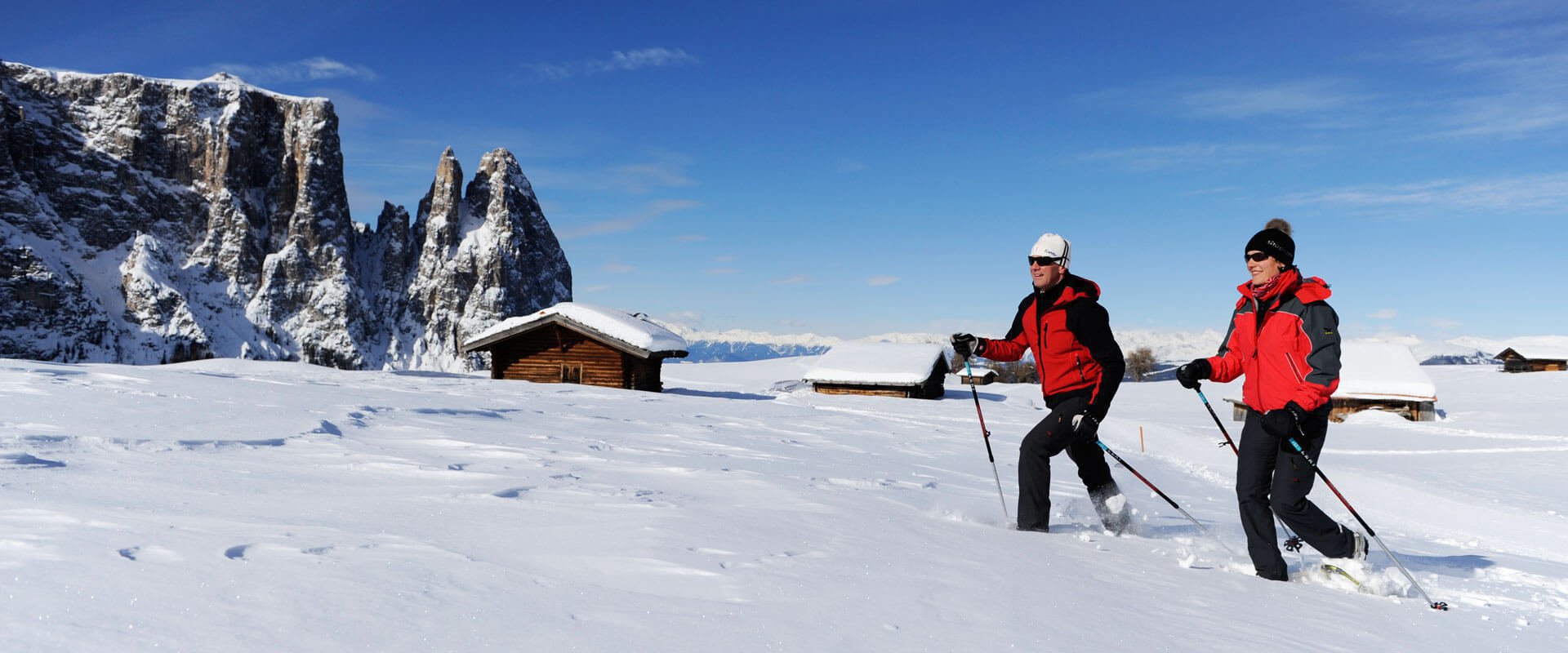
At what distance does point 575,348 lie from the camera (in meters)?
24.4

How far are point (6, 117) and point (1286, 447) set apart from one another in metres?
184

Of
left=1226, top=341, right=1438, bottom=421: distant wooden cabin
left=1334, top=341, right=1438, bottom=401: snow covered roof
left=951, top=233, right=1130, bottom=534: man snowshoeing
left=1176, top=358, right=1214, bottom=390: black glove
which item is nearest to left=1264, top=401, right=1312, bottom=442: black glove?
left=1176, top=358, right=1214, bottom=390: black glove

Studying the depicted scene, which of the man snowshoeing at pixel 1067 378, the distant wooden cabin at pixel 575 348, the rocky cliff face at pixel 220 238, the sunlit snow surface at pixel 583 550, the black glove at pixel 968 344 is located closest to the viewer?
the sunlit snow surface at pixel 583 550

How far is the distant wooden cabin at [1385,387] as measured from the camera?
31.5 metres

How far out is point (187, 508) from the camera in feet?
10.7

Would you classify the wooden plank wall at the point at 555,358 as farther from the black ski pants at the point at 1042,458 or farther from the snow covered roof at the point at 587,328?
the black ski pants at the point at 1042,458

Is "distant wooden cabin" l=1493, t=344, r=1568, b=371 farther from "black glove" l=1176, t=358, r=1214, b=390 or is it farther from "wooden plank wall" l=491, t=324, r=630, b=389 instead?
"black glove" l=1176, t=358, r=1214, b=390

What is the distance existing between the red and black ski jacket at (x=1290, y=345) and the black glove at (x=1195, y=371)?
28 centimetres

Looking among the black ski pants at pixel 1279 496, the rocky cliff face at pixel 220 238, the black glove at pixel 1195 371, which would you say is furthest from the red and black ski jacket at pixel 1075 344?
the rocky cliff face at pixel 220 238

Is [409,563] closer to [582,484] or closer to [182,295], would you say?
[582,484]

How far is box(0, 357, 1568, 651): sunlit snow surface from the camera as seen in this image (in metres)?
2.15

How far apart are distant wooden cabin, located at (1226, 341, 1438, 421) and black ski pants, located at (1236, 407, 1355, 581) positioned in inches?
1158

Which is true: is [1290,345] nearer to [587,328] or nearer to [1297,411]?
[1297,411]

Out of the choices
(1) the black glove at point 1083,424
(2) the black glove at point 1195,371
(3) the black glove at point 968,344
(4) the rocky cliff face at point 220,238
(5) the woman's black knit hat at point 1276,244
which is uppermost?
(4) the rocky cliff face at point 220,238
